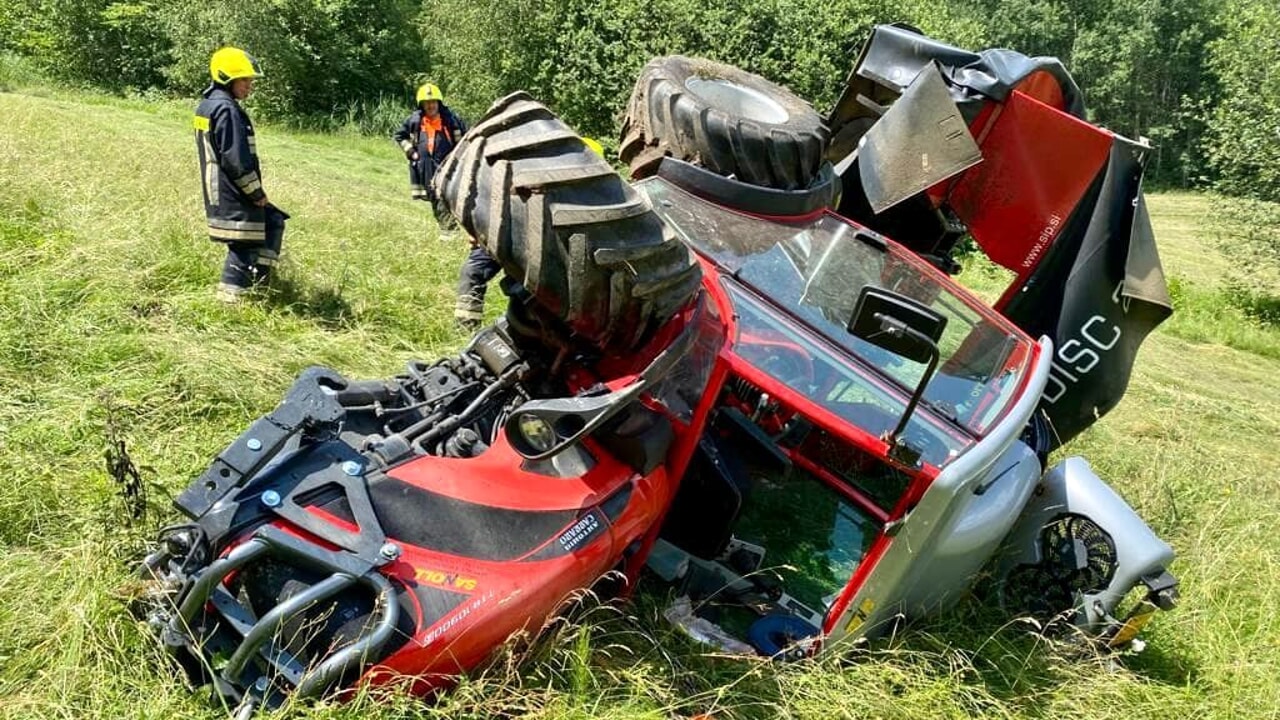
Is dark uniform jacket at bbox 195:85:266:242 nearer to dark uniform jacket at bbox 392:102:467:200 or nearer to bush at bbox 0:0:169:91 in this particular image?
dark uniform jacket at bbox 392:102:467:200

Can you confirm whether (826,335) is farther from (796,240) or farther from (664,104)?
(664,104)

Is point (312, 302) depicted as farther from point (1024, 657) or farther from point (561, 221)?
point (1024, 657)

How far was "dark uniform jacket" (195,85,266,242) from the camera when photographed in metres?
5.41

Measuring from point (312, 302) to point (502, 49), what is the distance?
593 inches

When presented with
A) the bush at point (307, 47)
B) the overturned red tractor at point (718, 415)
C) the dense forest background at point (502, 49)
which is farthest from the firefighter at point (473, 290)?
the bush at point (307, 47)

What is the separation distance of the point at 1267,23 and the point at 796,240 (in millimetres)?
18264

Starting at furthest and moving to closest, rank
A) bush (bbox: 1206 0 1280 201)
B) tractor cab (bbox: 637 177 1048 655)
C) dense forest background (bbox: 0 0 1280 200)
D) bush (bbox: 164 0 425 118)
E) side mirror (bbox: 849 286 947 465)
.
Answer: bush (bbox: 164 0 425 118) < bush (bbox: 1206 0 1280 201) < dense forest background (bbox: 0 0 1280 200) < tractor cab (bbox: 637 177 1048 655) < side mirror (bbox: 849 286 947 465)

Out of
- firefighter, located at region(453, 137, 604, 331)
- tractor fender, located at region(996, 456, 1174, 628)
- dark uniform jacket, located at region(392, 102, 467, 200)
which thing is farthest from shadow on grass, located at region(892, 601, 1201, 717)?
dark uniform jacket, located at region(392, 102, 467, 200)

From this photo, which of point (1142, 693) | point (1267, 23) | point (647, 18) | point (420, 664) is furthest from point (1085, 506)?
point (1267, 23)

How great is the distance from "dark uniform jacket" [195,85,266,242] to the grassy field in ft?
1.19

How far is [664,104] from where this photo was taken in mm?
3318

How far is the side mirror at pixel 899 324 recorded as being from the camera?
222 cm

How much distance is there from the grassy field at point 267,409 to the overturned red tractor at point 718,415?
6.8 inches

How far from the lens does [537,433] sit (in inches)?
98.3
